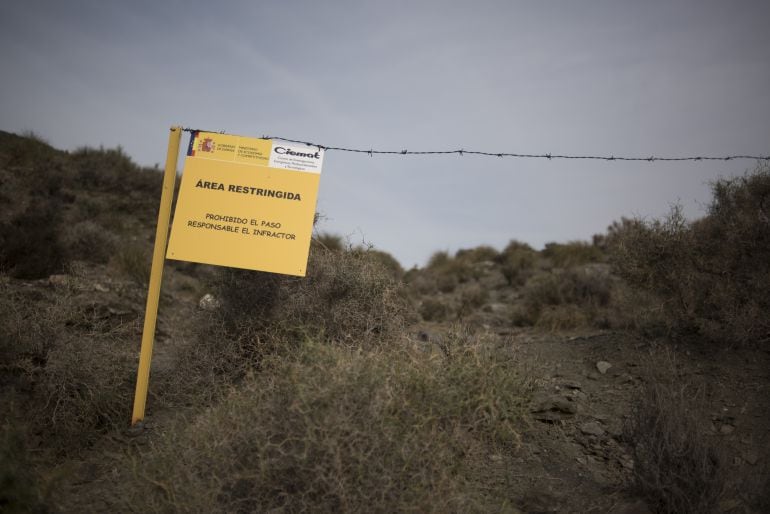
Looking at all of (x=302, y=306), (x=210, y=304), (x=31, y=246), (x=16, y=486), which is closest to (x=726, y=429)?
(x=302, y=306)

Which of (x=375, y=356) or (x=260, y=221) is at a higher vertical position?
(x=260, y=221)

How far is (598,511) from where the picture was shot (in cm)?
313

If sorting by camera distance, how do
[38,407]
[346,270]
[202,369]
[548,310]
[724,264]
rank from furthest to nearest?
[548,310], [724,264], [346,270], [202,369], [38,407]

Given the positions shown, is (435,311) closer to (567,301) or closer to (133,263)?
(567,301)

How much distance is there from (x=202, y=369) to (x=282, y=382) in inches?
74.7

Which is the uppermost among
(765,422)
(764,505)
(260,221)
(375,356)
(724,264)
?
(724,264)

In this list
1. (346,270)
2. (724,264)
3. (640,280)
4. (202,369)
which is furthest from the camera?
(640,280)

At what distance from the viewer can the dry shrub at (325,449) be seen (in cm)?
238

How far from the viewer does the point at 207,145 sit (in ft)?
13.0

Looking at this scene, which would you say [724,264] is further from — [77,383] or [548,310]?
[77,383]

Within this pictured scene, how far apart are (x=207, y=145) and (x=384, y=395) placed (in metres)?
2.68

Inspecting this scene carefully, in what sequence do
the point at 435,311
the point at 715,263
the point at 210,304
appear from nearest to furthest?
the point at 210,304 → the point at 715,263 → the point at 435,311

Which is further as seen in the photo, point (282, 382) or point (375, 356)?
point (375, 356)

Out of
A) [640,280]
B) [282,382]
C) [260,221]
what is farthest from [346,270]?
[640,280]
